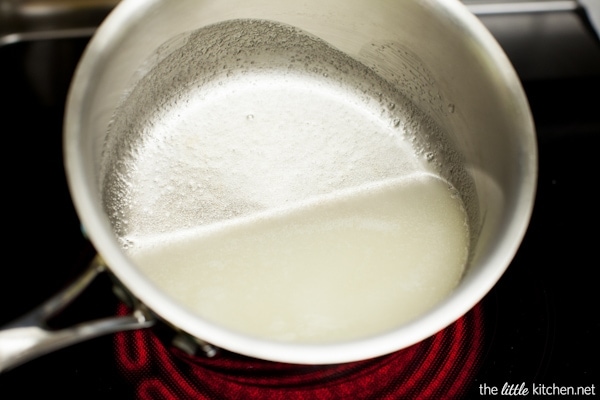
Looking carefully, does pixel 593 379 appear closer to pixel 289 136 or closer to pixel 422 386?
pixel 422 386

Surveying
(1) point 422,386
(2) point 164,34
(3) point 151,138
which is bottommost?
(1) point 422,386

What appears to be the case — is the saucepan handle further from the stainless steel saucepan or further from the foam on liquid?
the foam on liquid

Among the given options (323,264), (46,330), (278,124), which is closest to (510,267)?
(323,264)

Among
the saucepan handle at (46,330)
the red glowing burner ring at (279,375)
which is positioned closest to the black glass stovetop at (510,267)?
the red glowing burner ring at (279,375)

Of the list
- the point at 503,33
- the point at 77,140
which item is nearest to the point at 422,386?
the point at 77,140

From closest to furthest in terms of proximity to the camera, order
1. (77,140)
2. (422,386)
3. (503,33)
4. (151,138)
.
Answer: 1. (77,140)
2. (422,386)
3. (151,138)
4. (503,33)

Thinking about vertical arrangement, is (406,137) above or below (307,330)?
above

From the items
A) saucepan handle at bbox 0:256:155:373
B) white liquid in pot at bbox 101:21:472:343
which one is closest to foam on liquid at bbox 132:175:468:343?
white liquid in pot at bbox 101:21:472:343
